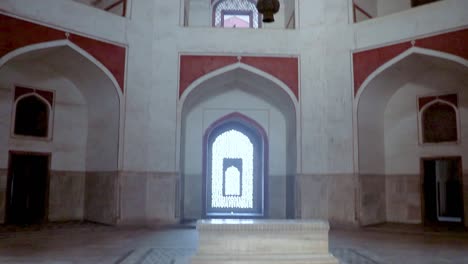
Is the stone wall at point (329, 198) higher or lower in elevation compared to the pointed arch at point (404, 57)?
lower

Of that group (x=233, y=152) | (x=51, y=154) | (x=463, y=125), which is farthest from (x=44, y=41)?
(x=463, y=125)

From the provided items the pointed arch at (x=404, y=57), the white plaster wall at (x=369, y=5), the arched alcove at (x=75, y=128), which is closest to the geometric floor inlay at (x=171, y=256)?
the arched alcove at (x=75, y=128)

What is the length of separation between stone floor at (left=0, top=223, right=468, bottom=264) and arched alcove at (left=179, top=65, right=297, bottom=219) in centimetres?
202

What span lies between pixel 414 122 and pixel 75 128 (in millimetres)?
6685

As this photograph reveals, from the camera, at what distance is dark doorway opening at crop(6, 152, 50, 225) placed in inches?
339

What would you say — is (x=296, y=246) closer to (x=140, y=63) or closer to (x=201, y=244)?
(x=201, y=244)

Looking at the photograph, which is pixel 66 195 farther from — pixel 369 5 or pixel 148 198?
pixel 369 5

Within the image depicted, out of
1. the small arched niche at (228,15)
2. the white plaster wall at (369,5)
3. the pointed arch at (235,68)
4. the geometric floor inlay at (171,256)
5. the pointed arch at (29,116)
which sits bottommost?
the geometric floor inlay at (171,256)

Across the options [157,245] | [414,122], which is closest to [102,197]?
[157,245]

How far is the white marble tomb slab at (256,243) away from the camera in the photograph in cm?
420

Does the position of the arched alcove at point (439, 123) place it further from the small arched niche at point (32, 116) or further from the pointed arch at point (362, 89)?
the small arched niche at point (32, 116)

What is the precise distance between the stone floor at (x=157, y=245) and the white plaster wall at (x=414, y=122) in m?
1.48

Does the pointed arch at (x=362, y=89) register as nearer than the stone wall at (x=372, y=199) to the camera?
Yes

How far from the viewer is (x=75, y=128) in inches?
359
